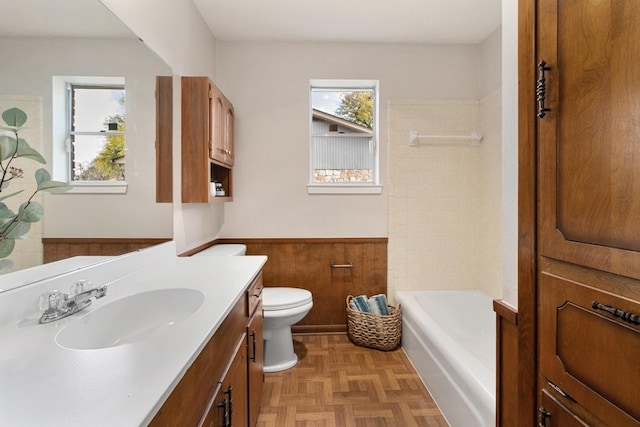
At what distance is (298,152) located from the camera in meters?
2.82

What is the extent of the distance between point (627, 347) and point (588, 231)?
0.23 m

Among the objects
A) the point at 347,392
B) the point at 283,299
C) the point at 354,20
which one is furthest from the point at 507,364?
the point at 354,20

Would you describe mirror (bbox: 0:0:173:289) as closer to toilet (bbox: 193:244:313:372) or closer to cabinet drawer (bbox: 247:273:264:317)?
cabinet drawer (bbox: 247:273:264:317)

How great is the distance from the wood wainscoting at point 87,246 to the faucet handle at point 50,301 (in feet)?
0.42

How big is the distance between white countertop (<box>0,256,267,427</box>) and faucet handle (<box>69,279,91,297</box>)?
75 mm

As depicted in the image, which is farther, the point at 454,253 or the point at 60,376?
the point at 454,253

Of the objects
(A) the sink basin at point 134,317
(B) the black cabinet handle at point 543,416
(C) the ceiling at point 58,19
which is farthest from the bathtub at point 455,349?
(C) the ceiling at point 58,19

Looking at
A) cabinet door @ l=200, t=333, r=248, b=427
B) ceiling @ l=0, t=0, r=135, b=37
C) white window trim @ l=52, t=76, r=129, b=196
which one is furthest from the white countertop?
ceiling @ l=0, t=0, r=135, b=37

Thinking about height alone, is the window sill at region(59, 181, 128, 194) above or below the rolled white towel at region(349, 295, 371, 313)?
above

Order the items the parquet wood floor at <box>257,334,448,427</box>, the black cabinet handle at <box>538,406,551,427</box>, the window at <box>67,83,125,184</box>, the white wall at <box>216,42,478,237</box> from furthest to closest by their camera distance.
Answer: the white wall at <box>216,42,478,237</box> → the parquet wood floor at <box>257,334,448,427</box> → the window at <box>67,83,125,184</box> → the black cabinet handle at <box>538,406,551,427</box>

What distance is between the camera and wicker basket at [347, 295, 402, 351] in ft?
8.26

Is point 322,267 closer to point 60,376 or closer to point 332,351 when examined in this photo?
point 332,351

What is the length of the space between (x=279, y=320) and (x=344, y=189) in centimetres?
123

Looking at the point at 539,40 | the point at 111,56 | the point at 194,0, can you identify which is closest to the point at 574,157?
the point at 539,40
